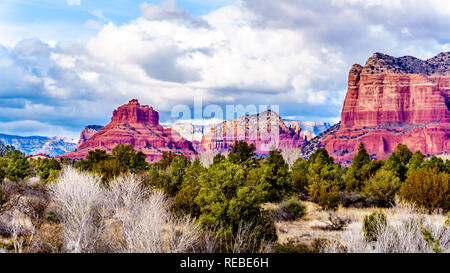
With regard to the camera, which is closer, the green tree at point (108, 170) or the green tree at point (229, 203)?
the green tree at point (229, 203)

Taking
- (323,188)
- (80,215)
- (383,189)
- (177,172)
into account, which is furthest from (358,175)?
(80,215)

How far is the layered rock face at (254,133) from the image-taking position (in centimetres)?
15862

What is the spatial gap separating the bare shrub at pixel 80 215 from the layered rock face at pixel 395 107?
14514 cm

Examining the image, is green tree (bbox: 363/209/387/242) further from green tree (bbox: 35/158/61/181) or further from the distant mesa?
the distant mesa

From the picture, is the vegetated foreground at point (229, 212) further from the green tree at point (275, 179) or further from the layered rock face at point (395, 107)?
the layered rock face at point (395, 107)

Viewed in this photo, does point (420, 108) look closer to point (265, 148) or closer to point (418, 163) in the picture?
point (265, 148)

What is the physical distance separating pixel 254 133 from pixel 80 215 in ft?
471

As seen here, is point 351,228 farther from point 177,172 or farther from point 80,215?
point 177,172

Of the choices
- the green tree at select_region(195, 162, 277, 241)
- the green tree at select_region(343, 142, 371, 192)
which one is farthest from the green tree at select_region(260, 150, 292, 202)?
the green tree at select_region(195, 162, 277, 241)

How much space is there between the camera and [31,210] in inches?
852

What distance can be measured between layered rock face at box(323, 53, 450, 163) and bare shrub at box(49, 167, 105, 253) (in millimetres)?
145141

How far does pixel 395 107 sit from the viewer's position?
7018 inches

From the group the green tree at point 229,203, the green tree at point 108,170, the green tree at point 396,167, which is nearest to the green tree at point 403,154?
the green tree at point 396,167

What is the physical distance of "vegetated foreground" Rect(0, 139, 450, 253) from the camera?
46.9 ft
